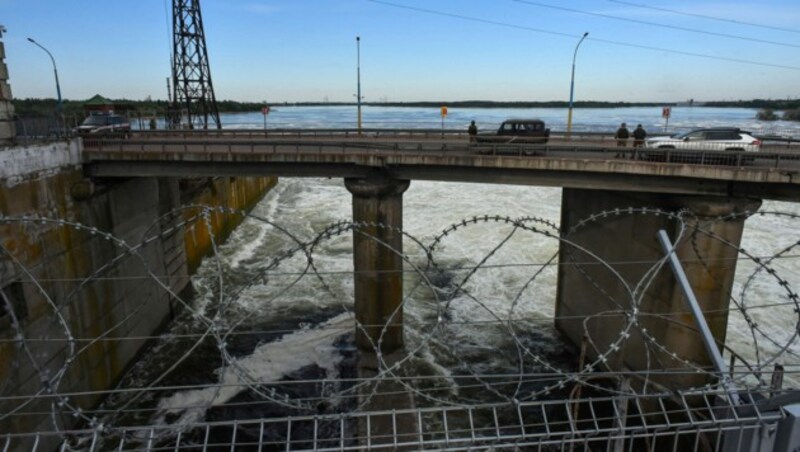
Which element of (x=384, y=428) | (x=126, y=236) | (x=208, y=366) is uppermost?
(x=126, y=236)

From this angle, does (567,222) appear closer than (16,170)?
No

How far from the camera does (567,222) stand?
21250mm

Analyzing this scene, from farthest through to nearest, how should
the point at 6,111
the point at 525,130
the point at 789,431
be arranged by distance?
the point at 525,130, the point at 6,111, the point at 789,431

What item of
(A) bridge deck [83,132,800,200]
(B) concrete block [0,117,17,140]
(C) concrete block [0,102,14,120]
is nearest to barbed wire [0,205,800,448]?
(A) bridge deck [83,132,800,200]

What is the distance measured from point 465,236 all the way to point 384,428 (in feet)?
81.4

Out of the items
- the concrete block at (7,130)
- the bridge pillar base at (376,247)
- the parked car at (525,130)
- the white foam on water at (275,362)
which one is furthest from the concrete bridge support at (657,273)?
the concrete block at (7,130)

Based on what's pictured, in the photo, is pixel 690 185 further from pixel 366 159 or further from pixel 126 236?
pixel 126 236

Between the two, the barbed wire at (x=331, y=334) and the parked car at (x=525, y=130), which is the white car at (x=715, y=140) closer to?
the parked car at (x=525, y=130)

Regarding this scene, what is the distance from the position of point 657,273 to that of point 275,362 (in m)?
14.4

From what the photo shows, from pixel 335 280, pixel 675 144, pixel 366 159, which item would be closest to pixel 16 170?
pixel 366 159

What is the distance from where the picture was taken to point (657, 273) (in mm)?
14703

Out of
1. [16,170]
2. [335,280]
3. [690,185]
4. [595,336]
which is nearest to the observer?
[16,170]

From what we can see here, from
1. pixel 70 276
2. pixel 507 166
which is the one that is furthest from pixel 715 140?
pixel 70 276

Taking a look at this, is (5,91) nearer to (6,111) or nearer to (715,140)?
(6,111)
